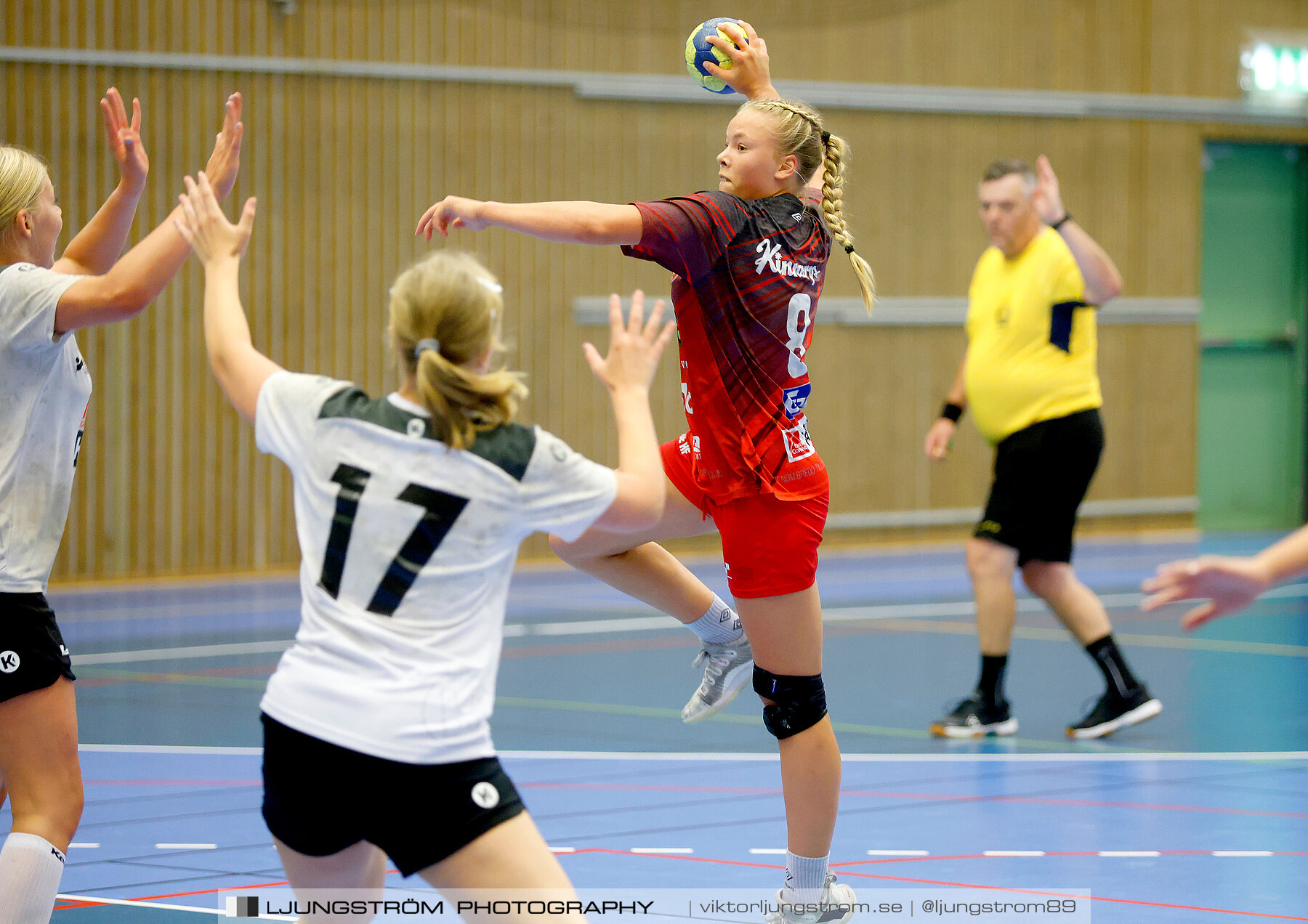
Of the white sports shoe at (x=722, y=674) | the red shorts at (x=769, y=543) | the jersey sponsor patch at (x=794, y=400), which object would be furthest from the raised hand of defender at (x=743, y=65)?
the white sports shoe at (x=722, y=674)

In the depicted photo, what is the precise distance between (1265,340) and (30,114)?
38.7 ft

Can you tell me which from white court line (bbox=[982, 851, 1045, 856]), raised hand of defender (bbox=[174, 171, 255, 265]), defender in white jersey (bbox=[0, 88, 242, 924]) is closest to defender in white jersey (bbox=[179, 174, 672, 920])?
raised hand of defender (bbox=[174, 171, 255, 265])

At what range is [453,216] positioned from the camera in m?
3.11

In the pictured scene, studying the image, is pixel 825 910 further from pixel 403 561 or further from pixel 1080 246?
pixel 1080 246

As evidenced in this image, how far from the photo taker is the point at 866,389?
14641mm

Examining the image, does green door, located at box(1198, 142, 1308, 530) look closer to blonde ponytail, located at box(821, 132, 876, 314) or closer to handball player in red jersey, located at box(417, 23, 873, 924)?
blonde ponytail, located at box(821, 132, 876, 314)

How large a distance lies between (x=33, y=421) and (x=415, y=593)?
117cm

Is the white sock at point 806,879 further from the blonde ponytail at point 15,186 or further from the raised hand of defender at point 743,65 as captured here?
the blonde ponytail at point 15,186

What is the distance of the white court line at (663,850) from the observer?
15.3ft

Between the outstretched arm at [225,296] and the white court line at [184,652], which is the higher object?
the outstretched arm at [225,296]

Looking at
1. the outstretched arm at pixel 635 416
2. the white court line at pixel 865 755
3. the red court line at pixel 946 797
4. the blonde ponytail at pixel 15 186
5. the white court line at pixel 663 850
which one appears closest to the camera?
the outstretched arm at pixel 635 416

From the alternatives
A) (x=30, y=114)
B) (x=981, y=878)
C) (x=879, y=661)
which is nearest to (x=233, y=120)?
(x=981, y=878)

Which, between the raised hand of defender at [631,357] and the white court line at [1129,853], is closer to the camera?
the raised hand of defender at [631,357]

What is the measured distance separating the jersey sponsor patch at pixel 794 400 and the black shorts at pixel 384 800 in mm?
1486
